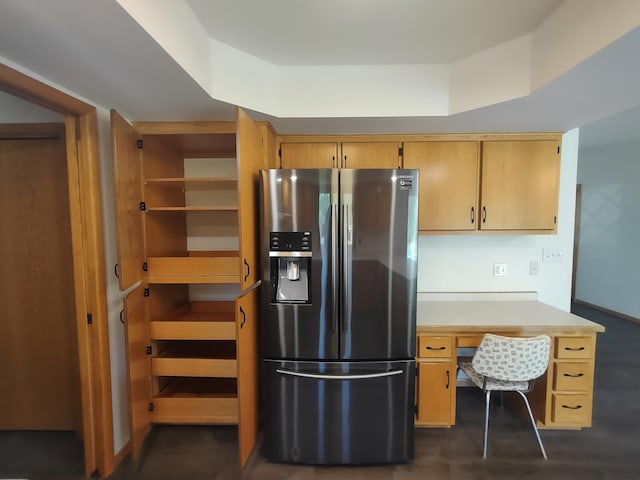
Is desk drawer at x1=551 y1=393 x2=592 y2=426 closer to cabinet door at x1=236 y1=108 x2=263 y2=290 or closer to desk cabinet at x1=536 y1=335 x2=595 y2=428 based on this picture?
desk cabinet at x1=536 y1=335 x2=595 y2=428

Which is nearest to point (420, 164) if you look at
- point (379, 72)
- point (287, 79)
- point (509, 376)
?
point (379, 72)

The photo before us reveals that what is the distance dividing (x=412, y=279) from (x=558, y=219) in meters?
1.65

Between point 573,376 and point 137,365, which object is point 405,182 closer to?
point 573,376

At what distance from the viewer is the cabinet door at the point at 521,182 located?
223 cm

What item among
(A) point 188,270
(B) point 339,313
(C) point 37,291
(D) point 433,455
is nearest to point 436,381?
(D) point 433,455

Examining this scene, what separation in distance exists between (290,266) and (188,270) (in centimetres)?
73

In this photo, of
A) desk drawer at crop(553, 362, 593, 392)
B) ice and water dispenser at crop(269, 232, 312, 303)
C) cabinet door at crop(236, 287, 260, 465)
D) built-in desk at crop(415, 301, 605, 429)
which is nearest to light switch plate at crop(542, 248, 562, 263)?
built-in desk at crop(415, 301, 605, 429)

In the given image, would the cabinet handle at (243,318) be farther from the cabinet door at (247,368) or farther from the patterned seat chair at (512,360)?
the patterned seat chair at (512,360)

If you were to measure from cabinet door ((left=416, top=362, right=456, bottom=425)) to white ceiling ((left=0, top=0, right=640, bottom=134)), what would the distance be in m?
1.69

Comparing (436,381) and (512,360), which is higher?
(512,360)

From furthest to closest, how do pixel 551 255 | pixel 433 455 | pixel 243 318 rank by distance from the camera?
pixel 551 255 → pixel 433 455 → pixel 243 318

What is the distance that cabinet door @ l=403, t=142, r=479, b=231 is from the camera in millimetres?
2246

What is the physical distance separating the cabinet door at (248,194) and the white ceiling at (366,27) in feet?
1.39

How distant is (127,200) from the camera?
176 centimetres
